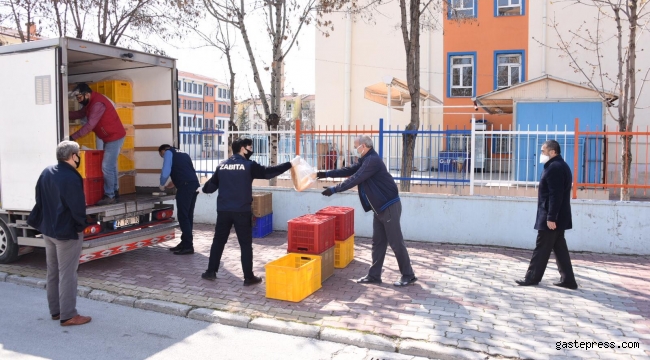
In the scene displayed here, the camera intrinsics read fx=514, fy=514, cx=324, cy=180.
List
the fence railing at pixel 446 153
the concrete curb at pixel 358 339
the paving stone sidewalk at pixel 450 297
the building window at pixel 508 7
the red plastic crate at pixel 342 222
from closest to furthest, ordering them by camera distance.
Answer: the concrete curb at pixel 358 339
the paving stone sidewalk at pixel 450 297
the red plastic crate at pixel 342 222
the fence railing at pixel 446 153
the building window at pixel 508 7

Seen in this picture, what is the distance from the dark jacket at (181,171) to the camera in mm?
8523

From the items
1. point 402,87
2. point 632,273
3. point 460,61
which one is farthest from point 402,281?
point 460,61

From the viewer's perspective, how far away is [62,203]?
517 cm

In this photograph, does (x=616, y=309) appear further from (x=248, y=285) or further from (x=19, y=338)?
(x=19, y=338)

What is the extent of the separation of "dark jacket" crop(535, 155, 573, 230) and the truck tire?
755 centimetres

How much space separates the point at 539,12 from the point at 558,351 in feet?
59.2

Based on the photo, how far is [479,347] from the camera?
4.74 meters

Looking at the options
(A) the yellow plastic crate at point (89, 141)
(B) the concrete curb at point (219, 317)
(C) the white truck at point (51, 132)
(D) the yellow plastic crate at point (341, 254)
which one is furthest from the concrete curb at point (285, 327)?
(A) the yellow plastic crate at point (89, 141)

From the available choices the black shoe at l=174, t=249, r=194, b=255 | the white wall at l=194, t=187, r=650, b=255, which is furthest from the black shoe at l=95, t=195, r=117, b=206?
the white wall at l=194, t=187, r=650, b=255

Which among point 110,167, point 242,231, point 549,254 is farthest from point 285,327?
point 110,167

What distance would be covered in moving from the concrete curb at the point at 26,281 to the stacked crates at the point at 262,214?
12.9 feet

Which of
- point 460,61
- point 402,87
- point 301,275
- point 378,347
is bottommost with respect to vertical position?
point 378,347

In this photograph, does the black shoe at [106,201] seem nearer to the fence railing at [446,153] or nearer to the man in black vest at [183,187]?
the man in black vest at [183,187]

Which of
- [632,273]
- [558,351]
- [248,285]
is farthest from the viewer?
[632,273]
